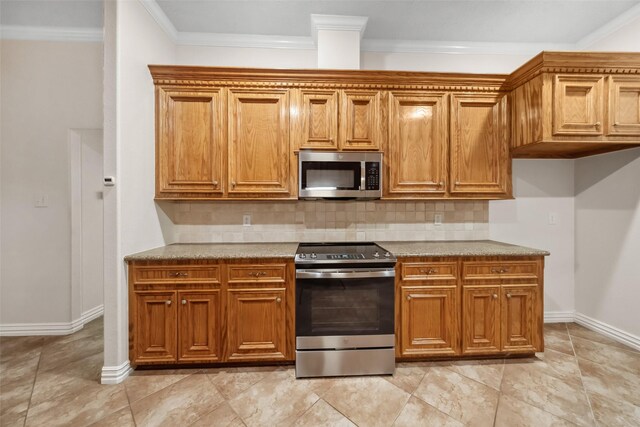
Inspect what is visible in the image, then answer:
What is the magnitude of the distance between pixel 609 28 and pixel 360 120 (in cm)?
262

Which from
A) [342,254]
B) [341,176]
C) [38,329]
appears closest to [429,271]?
[342,254]

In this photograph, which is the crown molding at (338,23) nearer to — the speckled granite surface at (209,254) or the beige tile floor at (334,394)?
the speckled granite surface at (209,254)

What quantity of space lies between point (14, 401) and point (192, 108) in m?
2.48

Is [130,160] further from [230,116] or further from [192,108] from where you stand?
[230,116]

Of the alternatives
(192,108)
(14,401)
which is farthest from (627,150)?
(14,401)

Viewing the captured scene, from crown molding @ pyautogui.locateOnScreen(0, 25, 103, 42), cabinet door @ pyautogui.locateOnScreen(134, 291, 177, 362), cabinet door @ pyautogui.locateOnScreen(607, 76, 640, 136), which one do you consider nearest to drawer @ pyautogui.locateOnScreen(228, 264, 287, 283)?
cabinet door @ pyautogui.locateOnScreen(134, 291, 177, 362)

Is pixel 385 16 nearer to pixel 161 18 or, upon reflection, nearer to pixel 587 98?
pixel 587 98

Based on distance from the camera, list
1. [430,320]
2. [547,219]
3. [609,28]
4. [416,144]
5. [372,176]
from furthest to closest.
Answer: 1. [547,219]
2. [609,28]
3. [416,144]
4. [372,176]
5. [430,320]

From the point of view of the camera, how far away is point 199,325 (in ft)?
6.90

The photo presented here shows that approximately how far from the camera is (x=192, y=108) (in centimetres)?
241

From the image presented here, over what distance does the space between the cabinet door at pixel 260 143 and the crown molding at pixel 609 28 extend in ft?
10.5

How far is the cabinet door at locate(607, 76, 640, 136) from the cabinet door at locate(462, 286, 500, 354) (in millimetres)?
1628

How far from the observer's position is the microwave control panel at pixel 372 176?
240cm

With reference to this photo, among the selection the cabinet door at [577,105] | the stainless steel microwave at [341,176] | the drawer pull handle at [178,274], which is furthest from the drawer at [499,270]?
the drawer pull handle at [178,274]
